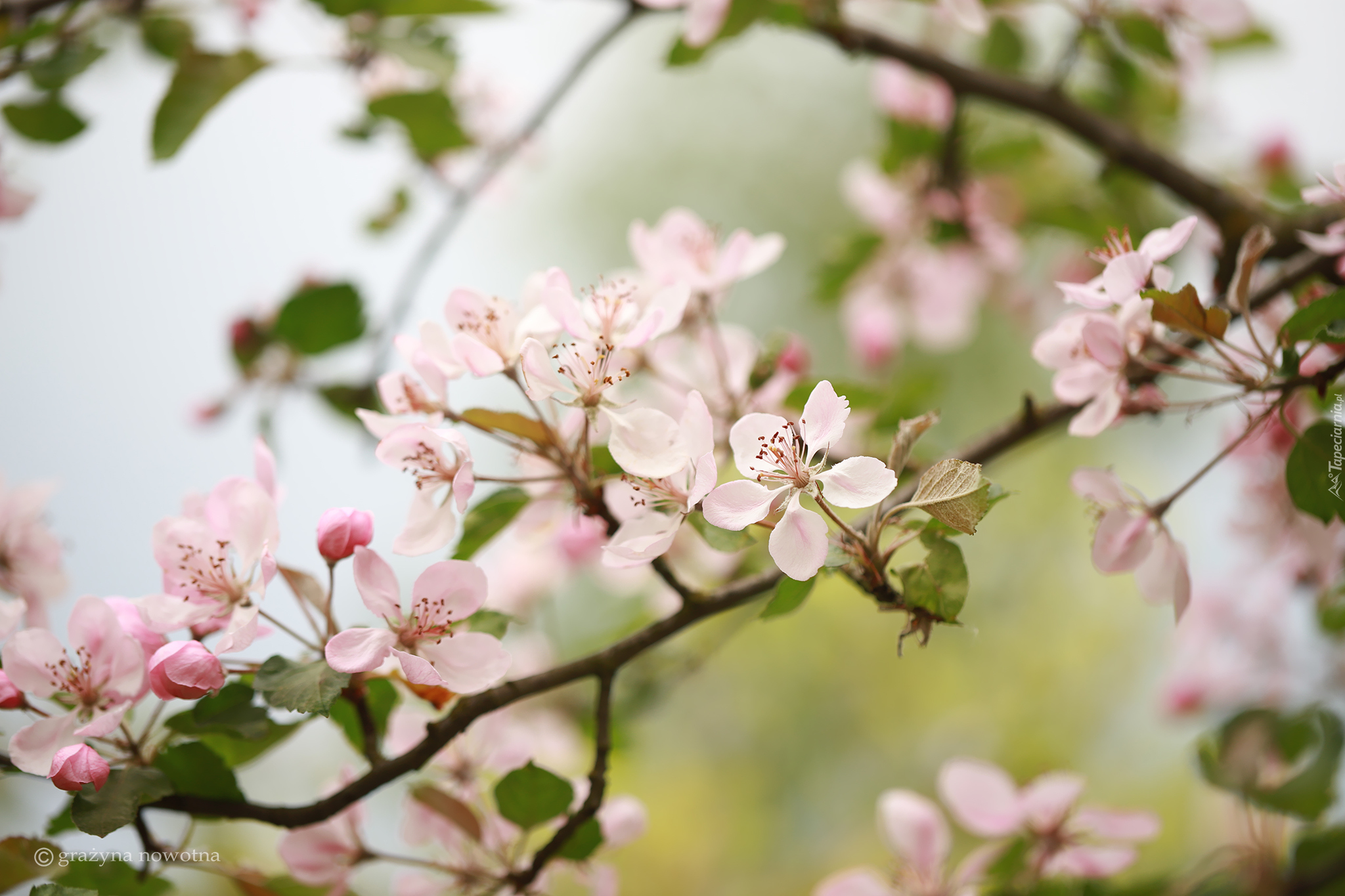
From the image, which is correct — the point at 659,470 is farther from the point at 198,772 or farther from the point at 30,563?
the point at 30,563

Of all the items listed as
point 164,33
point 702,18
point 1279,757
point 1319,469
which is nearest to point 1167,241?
point 1319,469

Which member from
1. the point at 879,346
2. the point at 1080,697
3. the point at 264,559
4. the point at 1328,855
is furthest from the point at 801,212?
the point at 264,559

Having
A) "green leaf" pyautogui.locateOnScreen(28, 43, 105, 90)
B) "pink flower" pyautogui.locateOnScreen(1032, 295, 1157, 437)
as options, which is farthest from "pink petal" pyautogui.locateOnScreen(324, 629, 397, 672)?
"green leaf" pyautogui.locateOnScreen(28, 43, 105, 90)

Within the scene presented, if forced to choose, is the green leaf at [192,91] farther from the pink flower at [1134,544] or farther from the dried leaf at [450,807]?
the pink flower at [1134,544]

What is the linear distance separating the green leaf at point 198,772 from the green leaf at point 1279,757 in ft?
2.49

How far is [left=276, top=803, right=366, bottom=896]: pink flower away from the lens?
1.84ft

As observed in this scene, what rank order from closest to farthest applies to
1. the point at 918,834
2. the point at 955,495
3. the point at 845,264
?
the point at 955,495 < the point at 918,834 < the point at 845,264

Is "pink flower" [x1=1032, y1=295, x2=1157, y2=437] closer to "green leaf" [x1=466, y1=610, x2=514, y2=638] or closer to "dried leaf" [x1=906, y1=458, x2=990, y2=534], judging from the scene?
"dried leaf" [x1=906, y1=458, x2=990, y2=534]

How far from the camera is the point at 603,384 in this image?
48 cm

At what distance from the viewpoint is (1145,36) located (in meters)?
0.93

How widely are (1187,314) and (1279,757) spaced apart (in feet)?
1.97

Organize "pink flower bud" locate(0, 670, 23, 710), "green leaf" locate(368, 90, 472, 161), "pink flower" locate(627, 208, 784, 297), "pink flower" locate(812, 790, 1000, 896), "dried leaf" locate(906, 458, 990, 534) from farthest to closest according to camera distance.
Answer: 1. "green leaf" locate(368, 90, 472, 161)
2. "pink flower" locate(812, 790, 1000, 896)
3. "pink flower" locate(627, 208, 784, 297)
4. "pink flower bud" locate(0, 670, 23, 710)
5. "dried leaf" locate(906, 458, 990, 534)

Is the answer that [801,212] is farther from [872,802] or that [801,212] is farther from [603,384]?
[603,384]

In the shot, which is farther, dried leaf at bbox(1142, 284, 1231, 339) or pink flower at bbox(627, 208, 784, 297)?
pink flower at bbox(627, 208, 784, 297)
